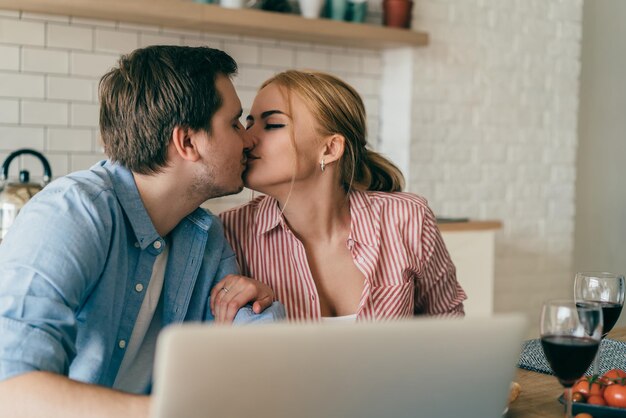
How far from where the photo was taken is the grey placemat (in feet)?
5.87

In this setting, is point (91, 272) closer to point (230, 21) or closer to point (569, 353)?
point (569, 353)

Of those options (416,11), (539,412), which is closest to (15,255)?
(539,412)

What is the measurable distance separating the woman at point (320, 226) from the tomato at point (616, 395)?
2.77ft

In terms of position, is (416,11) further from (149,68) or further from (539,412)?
(539,412)

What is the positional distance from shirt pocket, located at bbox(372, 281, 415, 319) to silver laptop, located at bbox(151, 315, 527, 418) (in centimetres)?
119

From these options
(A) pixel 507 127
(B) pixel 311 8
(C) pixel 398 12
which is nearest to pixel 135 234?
(B) pixel 311 8

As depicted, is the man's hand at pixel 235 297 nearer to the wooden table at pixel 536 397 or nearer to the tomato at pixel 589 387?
the wooden table at pixel 536 397

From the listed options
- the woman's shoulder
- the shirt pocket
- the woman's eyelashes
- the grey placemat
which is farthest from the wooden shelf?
the grey placemat

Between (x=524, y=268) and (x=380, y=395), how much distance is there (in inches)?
167

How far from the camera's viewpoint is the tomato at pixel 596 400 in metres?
1.47

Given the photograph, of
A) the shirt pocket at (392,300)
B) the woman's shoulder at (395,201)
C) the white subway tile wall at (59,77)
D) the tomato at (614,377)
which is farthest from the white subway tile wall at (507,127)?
the tomato at (614,377)

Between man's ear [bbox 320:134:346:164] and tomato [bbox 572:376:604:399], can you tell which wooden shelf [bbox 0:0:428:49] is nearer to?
man's ear [bbox 320:134:346:164]

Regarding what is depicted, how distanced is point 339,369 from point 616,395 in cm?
72

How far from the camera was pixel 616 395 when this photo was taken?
4.80 ft
